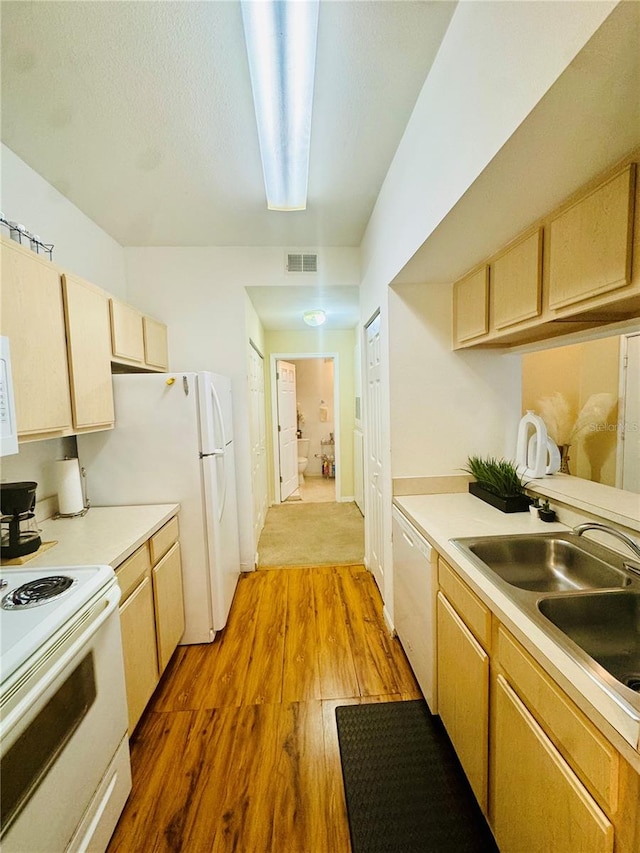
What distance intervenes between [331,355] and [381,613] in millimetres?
3315

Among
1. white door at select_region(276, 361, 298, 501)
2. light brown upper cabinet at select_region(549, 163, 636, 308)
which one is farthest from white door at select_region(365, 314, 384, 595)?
white door at select_region(276, 361, 298, 501)

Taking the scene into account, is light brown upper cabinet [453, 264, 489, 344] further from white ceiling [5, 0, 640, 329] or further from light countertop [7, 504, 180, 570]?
light countertop [7, 504, 180, 570]

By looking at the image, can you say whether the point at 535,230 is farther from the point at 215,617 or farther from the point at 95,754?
the point at 215,617

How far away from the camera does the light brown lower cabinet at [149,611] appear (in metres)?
1.49

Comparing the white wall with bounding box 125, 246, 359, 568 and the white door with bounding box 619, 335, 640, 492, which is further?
the white wall with bounding box 125, 246, 359, 568

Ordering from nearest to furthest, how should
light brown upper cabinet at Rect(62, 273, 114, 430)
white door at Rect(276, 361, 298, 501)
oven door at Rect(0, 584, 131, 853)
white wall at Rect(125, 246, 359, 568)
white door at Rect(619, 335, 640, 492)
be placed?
oven door at Rect(0, 584, 131, 853) → white door at Rect(619, 335, 640, 492) → light brown upper cabinet at Rect(62, 273, 114, 430) → white wall at Rect(125, 246, 359, 568) → white door at Rect(276, 361, 298, 501)

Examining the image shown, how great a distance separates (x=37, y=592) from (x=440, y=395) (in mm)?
2018

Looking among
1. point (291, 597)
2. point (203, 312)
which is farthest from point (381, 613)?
point (203, 312)

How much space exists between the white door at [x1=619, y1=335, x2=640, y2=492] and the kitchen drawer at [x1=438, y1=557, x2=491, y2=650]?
830 millimetres

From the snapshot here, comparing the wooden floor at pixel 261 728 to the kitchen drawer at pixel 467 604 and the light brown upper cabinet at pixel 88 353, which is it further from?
the light brown upper cabinet at pixel 88 353

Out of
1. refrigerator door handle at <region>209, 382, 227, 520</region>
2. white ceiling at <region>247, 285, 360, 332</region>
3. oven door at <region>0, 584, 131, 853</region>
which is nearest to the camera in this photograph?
oven door at <region>0, 584, 131, 853</region>

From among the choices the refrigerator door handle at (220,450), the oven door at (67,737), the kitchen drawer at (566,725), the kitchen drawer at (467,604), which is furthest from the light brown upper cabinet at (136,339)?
the kitchen drawer at (566,725)

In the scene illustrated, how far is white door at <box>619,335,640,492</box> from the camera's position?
1325mm

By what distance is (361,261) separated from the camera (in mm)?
2834
